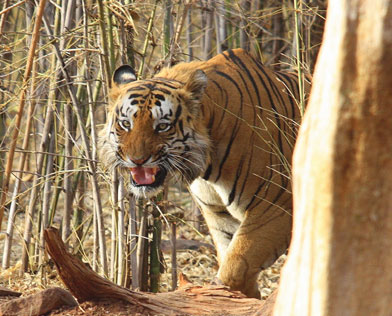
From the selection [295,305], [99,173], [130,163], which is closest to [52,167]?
[99,173]

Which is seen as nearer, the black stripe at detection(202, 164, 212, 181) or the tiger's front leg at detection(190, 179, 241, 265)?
the black stripe at detection(202, 164, 212, 181)

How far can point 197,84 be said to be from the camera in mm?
4738

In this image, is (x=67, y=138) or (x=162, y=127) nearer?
(x=162, y=127)

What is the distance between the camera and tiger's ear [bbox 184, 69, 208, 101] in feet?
15.5

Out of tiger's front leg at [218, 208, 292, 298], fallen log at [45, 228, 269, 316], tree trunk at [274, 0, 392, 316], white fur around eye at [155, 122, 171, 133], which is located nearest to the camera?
tree trunk at [274, 0, 392, 316]

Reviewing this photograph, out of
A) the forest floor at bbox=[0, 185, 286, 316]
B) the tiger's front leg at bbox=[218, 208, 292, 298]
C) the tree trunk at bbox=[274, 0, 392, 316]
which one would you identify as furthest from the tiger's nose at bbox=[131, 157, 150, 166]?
the tree trunk at bbox=[274, 0, 392, 316]

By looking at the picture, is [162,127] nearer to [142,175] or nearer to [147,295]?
[142,175]

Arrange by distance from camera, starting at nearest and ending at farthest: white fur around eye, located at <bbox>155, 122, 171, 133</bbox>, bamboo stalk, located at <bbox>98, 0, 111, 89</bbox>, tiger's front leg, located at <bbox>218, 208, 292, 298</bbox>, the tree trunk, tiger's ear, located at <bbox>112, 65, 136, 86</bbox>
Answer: the tree trunk, bamboo stalk, located at <bbox>98, 0, 111, 89</bbox>, white fur around eye, located at <bbox>155, 122, 171, 133</bbox>, tiger's ear, located at <bbox>112, 65, 136, 86</bbox>, tiger's front leg, located at <bbox>218, 208, 292, 298</bbox>

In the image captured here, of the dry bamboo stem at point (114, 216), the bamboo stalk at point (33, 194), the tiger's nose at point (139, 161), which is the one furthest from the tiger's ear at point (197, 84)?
the bamboo stalk at point (33, 194)

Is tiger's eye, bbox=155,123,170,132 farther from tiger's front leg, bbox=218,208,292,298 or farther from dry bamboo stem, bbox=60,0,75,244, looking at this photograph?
tiger's front leg, bbox=218,208,292,298

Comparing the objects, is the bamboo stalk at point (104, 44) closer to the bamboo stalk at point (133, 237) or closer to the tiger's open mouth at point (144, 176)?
the tiger's open mouth at point (144, 176)

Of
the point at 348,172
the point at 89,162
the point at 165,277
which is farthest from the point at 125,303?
the point at 165,277

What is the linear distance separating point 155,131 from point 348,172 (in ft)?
8.76

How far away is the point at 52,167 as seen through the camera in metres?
5.46
